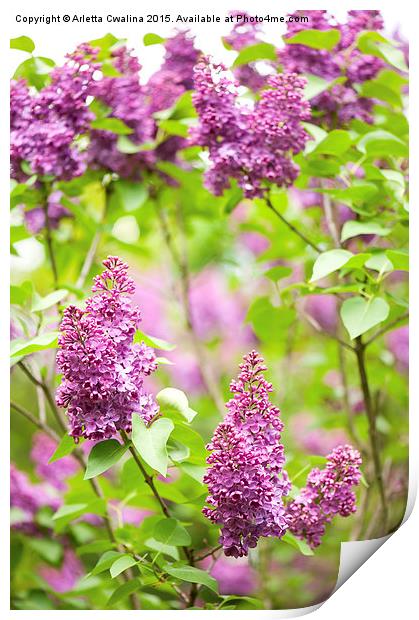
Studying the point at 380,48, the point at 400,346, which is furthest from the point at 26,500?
the point at 380,48

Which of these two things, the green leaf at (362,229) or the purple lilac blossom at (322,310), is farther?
the purple lilac blossom at (322,310)

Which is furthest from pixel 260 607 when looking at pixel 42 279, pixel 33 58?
pixel 42 279

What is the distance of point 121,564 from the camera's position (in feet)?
2.54

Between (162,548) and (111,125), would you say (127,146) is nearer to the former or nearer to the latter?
(111,125)

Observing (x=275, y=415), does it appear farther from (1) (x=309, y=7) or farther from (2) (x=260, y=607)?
(1) (x=309, y=7)

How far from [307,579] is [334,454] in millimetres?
851

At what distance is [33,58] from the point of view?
1.07 m

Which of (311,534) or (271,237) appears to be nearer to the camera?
(311,534)

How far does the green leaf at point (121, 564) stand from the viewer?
0.75m

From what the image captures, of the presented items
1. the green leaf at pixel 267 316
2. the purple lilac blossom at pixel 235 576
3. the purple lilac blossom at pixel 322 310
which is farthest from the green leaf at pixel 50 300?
the purple lilac blossom at pixel 322 310

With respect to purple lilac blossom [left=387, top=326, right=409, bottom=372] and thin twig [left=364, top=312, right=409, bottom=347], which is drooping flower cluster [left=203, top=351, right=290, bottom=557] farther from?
purple lilac blossom [left=387, top=326, right=409, bottom=372]

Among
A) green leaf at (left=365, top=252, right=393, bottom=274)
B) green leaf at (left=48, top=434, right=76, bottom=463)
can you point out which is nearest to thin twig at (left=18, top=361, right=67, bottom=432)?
green leaf at (left=48, top=434, right=76, bottom=463)

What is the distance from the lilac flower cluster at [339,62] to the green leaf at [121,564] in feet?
2.03

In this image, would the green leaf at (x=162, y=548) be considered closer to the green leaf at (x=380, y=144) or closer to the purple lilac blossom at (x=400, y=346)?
the green leaf at (x=380, y=144)
